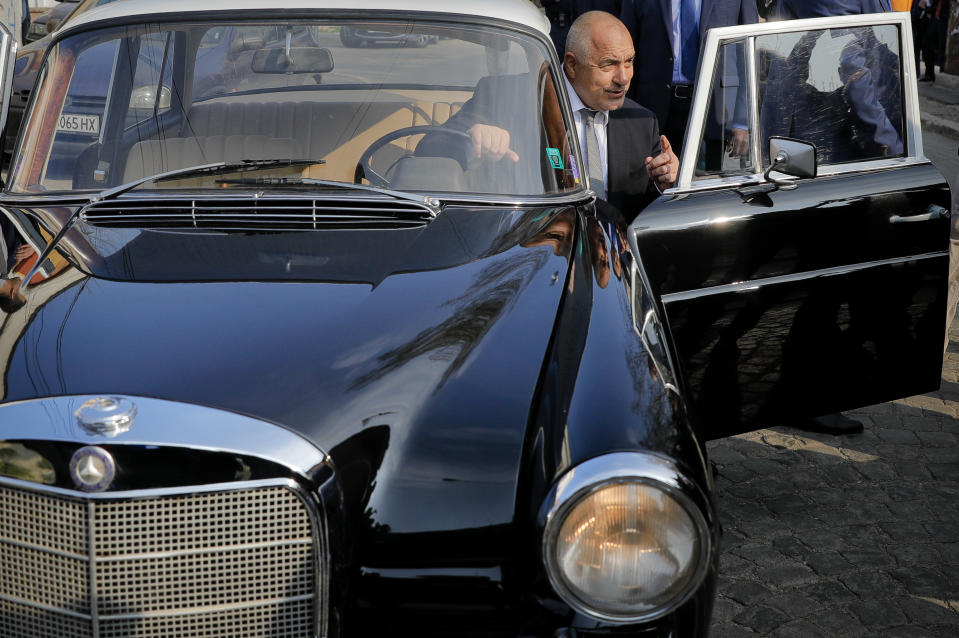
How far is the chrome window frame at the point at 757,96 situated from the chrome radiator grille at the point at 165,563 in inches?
97.6

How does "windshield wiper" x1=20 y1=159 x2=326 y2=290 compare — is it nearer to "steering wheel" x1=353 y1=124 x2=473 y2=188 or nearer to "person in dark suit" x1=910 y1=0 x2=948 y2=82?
"steering wheel" x1=353 y1=124 x2=473 y2=188

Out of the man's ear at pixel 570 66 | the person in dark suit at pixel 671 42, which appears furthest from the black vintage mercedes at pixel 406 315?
the person in dark suit at pixel 671 42

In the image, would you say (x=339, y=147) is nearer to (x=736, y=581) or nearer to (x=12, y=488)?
(x=12, y=488)

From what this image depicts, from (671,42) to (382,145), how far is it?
354 centimetres

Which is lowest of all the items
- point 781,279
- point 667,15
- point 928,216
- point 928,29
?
point 928,29

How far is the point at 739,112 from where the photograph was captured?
4.41 m

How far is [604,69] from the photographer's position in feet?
16.8

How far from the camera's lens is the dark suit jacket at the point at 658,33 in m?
6.57

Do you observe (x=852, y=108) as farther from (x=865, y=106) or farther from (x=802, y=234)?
(x=802, y=234)

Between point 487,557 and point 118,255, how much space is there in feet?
4.49

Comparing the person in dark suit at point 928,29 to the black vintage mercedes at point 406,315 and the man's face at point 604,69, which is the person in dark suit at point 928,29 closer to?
the man's face at point 604,69

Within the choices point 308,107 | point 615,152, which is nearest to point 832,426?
point 615,152

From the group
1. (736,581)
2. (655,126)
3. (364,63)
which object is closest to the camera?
(364,63)

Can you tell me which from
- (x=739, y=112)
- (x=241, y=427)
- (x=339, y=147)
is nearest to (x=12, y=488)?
(x=241, y=427)
